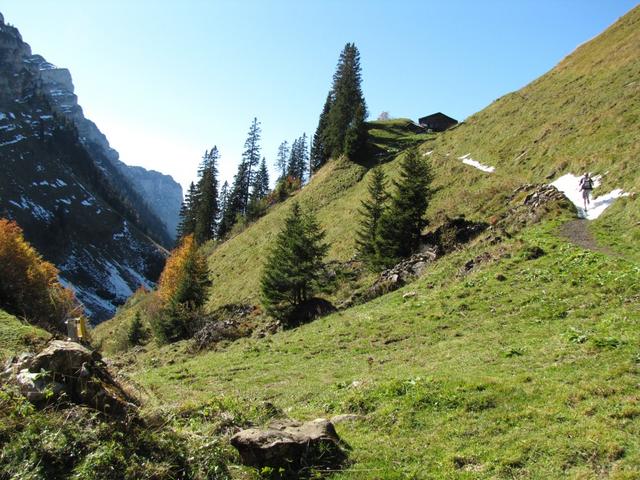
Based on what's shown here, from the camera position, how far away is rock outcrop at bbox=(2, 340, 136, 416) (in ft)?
23.4

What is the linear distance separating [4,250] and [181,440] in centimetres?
6885

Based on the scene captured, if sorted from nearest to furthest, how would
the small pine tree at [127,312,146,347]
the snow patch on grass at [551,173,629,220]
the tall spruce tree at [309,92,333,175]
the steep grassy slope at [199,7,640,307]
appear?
the snow patch on grass at [551,173,629,220] → the steep grassy slope at [199,7,640,307] → the small pine tree at [127,312,146,347] → the tall spruce tree at [309,92,333,175]

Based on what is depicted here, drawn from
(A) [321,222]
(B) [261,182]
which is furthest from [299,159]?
(A) [321,222]

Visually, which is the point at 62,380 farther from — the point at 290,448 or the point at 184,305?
the point at 184,305

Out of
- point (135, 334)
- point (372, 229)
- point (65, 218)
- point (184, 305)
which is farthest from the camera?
point (65, 218)

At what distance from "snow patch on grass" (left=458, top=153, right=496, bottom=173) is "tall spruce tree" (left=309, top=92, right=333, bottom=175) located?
141 feet

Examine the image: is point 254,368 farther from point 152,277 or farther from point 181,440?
point 152,277

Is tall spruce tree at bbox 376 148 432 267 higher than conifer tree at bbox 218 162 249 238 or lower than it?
lower

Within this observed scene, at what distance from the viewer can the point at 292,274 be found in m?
32.8

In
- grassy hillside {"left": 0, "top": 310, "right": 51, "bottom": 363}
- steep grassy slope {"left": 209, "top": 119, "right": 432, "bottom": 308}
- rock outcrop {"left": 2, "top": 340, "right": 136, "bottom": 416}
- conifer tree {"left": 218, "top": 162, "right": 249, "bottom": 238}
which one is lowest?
rock outcrop {"left": 2, "top": 340, "right": 136, "bottom": 416}

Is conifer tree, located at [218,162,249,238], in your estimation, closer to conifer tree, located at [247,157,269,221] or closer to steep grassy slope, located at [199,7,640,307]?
conifer tree, located at [247,157,269,221]

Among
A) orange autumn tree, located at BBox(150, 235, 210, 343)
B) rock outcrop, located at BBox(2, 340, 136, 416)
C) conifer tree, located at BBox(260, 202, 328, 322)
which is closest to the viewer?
rock outcrop, located at BBox(2, 340, 136, 416)

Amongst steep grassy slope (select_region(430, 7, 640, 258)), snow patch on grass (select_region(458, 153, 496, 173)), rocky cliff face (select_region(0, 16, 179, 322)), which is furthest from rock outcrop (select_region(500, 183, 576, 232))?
rocky cliff face (select_region(0, 16, 179, 322))

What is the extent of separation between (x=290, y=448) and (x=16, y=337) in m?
8.41
